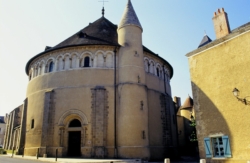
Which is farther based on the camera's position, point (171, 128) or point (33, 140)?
point (171, 128)

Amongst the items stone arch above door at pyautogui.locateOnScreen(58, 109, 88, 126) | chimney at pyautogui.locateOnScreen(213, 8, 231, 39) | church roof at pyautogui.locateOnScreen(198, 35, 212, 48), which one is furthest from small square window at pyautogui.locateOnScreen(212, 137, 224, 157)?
stone arch above door at pyautogui.locateOnScreen(58, 109, 88, 126)

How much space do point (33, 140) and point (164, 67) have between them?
57.4 ft

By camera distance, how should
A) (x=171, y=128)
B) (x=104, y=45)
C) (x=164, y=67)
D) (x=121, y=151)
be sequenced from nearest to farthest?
(x=121, y=151), (x=104, y=45), (x=171, y=128), (x=164, y=67)

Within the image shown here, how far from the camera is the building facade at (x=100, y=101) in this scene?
770 inches

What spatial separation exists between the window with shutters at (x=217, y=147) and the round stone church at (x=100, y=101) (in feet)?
21.6

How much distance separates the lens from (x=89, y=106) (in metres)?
20.6

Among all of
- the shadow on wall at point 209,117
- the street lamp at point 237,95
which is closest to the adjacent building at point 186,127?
the shadow on wall at point 209,117

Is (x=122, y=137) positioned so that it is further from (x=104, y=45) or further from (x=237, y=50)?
(x=237, y=50)

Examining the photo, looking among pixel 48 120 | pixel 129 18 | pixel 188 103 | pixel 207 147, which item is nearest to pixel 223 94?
pixel 207 147

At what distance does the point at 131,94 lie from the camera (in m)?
20.5

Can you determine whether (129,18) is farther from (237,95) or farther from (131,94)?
(237,95)

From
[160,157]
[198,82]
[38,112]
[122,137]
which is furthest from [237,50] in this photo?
[38,112]

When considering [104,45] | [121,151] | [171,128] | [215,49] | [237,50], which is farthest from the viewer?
[171,128]

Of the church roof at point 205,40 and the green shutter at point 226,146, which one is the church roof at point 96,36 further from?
the green shutter at point 226,146
